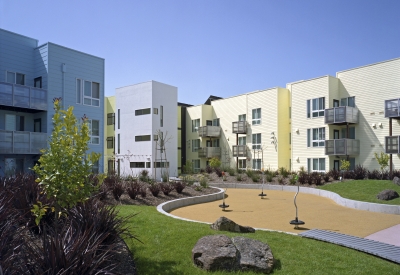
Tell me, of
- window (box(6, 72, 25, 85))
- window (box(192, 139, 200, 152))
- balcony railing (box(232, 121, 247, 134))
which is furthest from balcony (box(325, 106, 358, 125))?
window (box(6, 72, 25, 85))

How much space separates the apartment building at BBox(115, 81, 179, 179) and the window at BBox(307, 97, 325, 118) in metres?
13.8

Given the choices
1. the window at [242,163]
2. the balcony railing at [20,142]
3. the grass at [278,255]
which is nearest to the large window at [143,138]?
the window at [242,163]

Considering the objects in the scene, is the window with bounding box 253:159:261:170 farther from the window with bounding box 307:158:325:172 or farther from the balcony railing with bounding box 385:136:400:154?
the balcony railing with bounding box 385:136:400:154

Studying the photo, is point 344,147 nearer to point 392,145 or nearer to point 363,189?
point 392,145

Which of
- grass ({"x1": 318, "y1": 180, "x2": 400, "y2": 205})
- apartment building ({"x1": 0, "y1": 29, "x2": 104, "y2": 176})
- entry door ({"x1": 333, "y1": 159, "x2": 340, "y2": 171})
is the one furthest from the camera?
entry door ({"x1": 333, "y1": 159, "x2": 340, "y2": 171})

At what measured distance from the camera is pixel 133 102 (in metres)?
35.5

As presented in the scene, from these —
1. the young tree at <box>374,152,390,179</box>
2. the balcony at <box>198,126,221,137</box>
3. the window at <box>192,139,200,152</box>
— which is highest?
the balcony at <box>198,126,221,137</box>

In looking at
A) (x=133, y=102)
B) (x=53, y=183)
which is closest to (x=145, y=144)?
(x=133, y=102)

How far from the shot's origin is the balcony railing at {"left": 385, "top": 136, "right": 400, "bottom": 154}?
25562 millimetres

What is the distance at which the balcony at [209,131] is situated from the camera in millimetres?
41812

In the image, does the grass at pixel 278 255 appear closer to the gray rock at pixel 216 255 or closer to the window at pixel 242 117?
the gray rock at pixel 216 255

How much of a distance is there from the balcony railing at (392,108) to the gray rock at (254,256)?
78.7 feet

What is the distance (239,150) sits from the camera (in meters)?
39.0

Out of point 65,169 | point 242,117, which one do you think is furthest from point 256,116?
point 65,169
